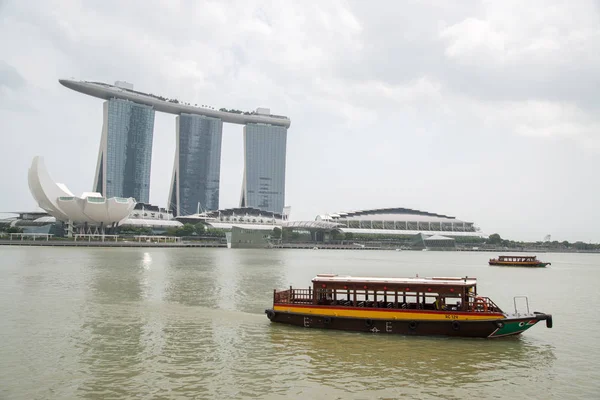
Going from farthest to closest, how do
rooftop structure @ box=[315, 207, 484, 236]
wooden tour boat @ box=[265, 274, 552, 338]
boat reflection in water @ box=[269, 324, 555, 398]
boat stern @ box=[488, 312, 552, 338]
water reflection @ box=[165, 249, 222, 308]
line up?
rooftop structure @ box=[315, 207, 484, 236]
water reflection @ box=[165, 249, 222, 308]
wooden tour boat @ box=[265, 274, 552, 338]
boat stern @ box=[488, 312, 552, 338]
boat reflection in water @ box=[269, 324, 555, 398]

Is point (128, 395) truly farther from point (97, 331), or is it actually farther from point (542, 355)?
point (542, 355)

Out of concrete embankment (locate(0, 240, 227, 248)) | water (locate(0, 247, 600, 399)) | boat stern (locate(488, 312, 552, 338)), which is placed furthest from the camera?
concrete embankment (locate(0, 240, 227, 248))

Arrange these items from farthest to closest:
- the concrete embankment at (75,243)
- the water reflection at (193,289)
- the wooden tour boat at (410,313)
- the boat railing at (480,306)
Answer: the concrete embankment at (75,243) < the water reflection at (193,289) < the boat railing at (480,306) < the wooden tour boat at (410,313)

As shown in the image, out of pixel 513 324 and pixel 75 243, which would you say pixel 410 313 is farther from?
pixel 75 243

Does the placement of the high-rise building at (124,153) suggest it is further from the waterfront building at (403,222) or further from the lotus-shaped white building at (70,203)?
the waterfront building at (403,222)

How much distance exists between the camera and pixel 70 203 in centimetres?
11931

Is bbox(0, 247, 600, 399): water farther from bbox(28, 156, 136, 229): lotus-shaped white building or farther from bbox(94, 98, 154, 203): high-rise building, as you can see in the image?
bbox(94, 98, 154, 203): high-rise building

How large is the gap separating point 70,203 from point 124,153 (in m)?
74.6

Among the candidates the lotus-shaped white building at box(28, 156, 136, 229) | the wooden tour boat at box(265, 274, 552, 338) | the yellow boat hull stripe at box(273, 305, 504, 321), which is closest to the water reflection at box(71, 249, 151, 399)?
the wooden tour boat at box(265, 274, 552, 338)

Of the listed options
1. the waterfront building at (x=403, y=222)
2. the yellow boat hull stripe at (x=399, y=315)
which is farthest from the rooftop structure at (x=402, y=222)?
the yellow boat hull stripe at (x=399, y=315)

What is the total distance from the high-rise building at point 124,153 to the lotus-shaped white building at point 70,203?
58834mm

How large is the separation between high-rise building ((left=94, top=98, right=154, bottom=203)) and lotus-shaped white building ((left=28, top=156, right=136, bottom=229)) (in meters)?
58.8

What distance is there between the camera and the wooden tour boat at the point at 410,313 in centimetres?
2011

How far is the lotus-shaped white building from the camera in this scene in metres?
118
